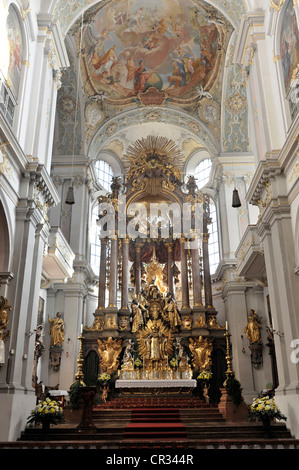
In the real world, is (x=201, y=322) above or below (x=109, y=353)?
above

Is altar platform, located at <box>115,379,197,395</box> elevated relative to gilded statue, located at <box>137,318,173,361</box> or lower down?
lower down

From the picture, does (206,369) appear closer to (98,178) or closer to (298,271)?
(298,271)

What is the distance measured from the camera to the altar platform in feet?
49.7

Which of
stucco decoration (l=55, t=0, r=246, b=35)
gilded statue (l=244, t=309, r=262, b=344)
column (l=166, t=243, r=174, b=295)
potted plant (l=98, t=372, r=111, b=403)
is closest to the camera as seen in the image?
stucco decoration (l=55, t=0, r=246, b=35)

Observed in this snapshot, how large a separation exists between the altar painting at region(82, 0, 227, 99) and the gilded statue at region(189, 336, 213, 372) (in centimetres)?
1167

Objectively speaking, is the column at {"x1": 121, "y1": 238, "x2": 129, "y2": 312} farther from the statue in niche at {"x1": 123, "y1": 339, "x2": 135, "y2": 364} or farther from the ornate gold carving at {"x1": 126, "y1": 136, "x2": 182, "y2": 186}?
the ornate gold carving at {"x1": 126, "y1": 136, "x2": 182, "y2": 186}

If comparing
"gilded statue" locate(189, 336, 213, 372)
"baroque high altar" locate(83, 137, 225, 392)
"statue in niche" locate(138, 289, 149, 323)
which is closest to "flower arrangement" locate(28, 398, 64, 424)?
"baroque high altar" locate(83, 137, 225, 392)

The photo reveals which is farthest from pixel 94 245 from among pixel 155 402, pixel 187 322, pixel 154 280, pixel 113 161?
pixel 155 402

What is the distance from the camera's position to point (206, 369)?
16406 mm

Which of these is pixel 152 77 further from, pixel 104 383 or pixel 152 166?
pixel 104 383

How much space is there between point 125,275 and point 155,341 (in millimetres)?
3508

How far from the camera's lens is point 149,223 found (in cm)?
2070
